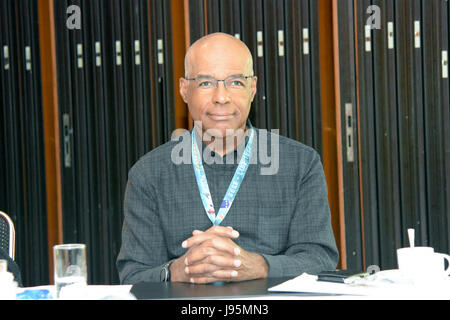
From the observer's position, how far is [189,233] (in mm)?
1974

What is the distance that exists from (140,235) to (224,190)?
33 centimetres

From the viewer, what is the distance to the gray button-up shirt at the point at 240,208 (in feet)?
6.37

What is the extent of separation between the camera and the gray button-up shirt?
1940mm

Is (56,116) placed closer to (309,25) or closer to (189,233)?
(309,25)

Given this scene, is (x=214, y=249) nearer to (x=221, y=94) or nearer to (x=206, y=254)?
(x=206, y=254)

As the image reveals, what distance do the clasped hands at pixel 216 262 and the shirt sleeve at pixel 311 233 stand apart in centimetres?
13

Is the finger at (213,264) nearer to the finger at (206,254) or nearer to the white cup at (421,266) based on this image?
the finger at (206,254)

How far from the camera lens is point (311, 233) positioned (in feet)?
6.34

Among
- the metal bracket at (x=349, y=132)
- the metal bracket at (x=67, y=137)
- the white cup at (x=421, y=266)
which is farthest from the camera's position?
the metal bracket at (x=67, y=137)

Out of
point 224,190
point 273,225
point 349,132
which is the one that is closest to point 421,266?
point 273,225

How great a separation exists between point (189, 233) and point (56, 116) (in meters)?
2.21

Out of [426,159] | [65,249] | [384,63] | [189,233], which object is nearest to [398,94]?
[384,63]

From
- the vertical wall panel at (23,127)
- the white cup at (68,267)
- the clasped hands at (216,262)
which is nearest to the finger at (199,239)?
the clasped hands at (216,262)

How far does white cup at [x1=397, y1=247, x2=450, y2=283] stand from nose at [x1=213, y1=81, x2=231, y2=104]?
85cm
